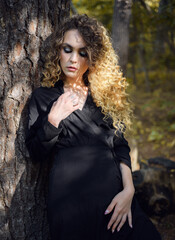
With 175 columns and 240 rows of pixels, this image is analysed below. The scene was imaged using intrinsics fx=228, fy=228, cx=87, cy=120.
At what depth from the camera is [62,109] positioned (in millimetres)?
1684

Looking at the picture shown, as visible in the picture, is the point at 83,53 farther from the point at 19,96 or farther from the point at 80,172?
the point at 80,172

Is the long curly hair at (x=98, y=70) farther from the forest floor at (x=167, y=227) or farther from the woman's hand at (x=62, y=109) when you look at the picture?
the forest floor at (x=167, y=227)

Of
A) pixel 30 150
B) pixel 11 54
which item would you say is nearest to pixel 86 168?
pixel 30 150

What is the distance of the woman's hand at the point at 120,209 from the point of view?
1.70m

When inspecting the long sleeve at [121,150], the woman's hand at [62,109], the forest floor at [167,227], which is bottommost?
the forest floor at [167,227]

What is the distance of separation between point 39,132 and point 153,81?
10025 mm

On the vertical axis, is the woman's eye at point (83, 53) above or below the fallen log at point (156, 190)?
above

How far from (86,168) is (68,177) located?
15 centimetres

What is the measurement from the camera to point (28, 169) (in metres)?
1.98

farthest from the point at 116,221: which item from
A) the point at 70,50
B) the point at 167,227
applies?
the point at 167,227

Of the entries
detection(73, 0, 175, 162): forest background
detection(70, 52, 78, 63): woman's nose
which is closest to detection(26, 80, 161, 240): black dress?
detection(70, 52, 78, 63): woman's nose

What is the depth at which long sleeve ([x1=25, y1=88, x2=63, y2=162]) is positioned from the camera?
1656 millimetres

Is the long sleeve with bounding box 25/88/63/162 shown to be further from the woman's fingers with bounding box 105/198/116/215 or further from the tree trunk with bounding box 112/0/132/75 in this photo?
the tree trunk with bounding box 112/0/132/75

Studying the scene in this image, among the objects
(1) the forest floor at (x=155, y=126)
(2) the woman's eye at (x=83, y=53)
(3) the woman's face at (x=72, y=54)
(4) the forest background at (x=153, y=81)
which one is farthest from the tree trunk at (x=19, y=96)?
(1) the forest floor at (x=155, y=126)
